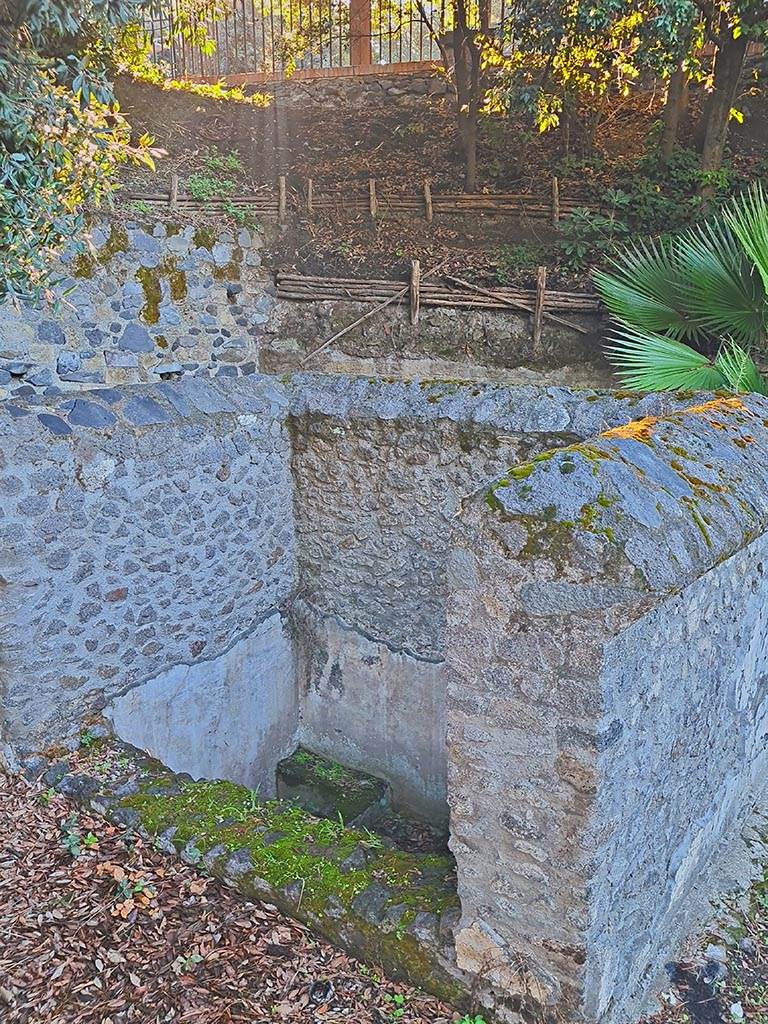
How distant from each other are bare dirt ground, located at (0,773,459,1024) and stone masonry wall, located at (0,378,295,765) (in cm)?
106

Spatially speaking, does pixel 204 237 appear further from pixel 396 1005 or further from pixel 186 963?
pixel 396 1005

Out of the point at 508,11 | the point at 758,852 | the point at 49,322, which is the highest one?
the point at 508,11

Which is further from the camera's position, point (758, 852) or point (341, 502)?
point (341, 502)

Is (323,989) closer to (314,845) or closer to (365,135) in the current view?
(314,845)

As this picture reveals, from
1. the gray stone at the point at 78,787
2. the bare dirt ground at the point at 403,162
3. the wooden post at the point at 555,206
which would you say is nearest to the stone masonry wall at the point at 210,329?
the bare dirt ground at the point at 403,162

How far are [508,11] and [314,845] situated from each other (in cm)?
909

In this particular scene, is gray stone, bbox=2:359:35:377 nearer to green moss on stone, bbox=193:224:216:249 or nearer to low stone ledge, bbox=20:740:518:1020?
green moss on stone, bbox=193:224:216:249

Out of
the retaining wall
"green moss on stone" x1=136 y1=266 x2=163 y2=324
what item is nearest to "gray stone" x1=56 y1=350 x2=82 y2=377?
"green moss on stone" x1=136 y1=266 x2=163 y2=324

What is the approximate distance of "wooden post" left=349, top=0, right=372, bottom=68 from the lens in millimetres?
10695

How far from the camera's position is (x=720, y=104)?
8.13 m

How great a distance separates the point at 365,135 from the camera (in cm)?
1017

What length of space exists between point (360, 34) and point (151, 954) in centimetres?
1116

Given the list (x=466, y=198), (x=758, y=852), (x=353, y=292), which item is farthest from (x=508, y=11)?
(x=758, y=852)

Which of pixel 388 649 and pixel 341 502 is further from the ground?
pixel 341 502
